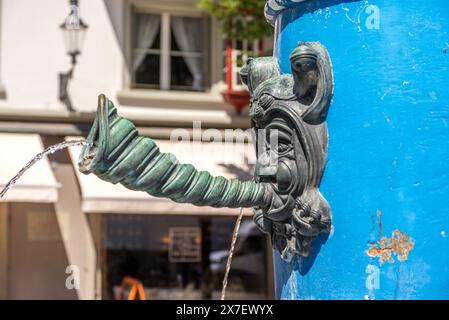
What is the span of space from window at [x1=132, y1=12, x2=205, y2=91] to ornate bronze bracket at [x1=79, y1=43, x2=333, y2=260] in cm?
681

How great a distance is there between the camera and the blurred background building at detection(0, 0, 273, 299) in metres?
8.30

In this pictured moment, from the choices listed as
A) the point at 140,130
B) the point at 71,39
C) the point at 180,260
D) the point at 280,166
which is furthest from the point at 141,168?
the point at 180,260

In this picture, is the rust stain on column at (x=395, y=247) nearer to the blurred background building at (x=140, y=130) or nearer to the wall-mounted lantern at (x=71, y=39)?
the blurred background building at (x=140, y=130)

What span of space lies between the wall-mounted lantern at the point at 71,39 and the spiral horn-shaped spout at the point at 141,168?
590cm

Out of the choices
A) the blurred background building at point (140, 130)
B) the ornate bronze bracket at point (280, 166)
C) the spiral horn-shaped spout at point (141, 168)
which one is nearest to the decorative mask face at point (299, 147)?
the ornate bronze bracket at point (280, 166)

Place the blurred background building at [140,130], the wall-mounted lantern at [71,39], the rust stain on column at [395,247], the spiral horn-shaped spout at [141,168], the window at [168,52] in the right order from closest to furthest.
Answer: the spiral horn-shaped spout at [141,168] → the rust stain on column at [395,247] → the wall-mounted lantern at [71,39] → the blurred background building at [140,130] → the window at [168,52]

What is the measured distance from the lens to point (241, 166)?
26.5 ft

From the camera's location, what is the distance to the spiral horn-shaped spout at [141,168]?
1940mm

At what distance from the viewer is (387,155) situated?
208 cm

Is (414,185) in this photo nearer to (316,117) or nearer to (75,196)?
(316,117)

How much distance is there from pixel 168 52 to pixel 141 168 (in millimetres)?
7151

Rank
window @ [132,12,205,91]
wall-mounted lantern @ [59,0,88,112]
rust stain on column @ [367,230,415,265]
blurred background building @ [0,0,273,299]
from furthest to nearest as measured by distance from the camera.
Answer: window @ [132,12,205,91] → blurred background building @ [0,0,273,299] → wall-mounted lantern @ [59,0,88,112] → rust stain on column @ [367,230,415,265]

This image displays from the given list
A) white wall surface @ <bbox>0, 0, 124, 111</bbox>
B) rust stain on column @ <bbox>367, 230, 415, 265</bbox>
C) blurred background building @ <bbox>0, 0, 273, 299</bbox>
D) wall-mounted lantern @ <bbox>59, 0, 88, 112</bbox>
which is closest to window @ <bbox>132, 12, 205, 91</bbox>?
blurred background building @ <bbox>0, 0, 273, 299</bbox>

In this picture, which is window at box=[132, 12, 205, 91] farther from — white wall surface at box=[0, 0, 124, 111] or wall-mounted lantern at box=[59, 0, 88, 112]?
wall-mounted lantern at box=[59, 0, 88, 112]
